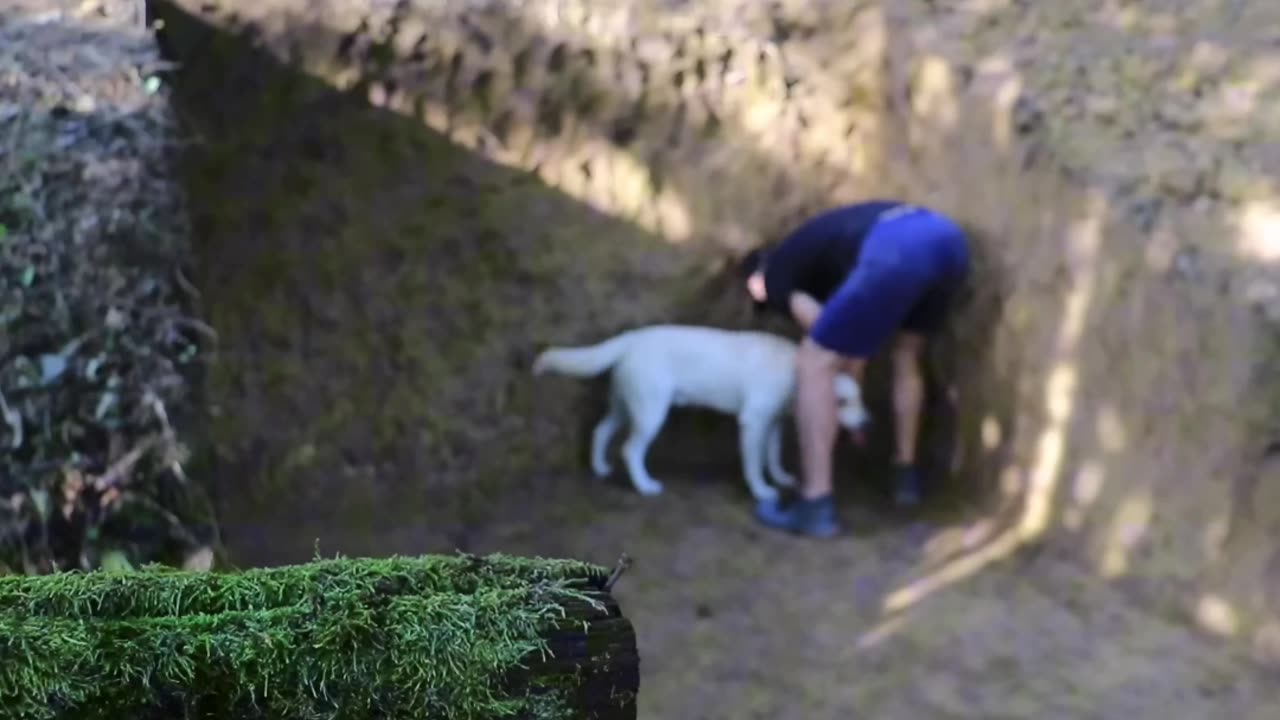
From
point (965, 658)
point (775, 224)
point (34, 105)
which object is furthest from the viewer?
point (775, 224)

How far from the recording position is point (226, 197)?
148 inches

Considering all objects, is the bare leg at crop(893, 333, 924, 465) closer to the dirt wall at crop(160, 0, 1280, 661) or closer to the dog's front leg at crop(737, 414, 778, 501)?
the dirt wall at crop(160, 0, 1280, 661)

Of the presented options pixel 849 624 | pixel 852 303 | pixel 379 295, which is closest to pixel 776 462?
pixel 852 303

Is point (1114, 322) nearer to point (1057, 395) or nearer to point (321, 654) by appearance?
point (1057, 395)

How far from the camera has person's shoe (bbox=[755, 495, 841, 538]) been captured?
380 centimetres

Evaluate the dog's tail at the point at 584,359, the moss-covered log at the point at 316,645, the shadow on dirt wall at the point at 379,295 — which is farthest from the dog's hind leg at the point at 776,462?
the moss-covered log at the point at 316,645

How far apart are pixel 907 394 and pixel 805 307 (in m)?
0.47

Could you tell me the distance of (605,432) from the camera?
4.18 metres

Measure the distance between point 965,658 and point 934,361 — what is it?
55.8 inches

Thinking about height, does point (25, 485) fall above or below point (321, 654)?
below

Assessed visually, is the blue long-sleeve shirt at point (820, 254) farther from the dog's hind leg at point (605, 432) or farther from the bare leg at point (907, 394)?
the dog's hind leg at point (605, 432)

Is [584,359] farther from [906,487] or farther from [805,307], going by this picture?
[906,487]

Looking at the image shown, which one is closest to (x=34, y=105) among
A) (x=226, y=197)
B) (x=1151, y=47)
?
(x=226, y=197)

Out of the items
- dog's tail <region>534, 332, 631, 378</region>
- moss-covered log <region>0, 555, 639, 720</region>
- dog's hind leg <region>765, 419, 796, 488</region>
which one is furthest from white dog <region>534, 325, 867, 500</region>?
moss-covered log <region>0, 555, 639, 720</region>
